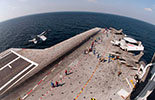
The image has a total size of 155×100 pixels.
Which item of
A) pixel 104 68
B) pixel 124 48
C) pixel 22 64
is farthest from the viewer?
pixel 124 48

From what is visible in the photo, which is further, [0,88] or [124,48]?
[124,48]

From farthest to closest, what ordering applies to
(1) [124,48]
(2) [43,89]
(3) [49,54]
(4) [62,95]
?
(1) [124,48] < (3) [49,54] < (2) [43,89] < (4) [62,95]

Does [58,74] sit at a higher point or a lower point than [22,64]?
higher

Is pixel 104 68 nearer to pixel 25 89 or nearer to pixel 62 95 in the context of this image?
pixel 62 95

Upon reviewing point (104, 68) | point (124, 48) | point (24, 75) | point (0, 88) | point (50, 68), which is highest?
point (124, 48)

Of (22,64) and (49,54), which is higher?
(49,54)

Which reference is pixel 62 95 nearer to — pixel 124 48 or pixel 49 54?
pixel 49 54

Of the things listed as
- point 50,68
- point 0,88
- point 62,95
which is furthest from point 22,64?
point 62,95

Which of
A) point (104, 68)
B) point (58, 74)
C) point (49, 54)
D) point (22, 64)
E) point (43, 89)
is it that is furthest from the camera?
point (49, 54)

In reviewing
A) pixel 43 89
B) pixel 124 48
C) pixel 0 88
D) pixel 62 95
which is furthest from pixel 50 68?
pixel 124 48
